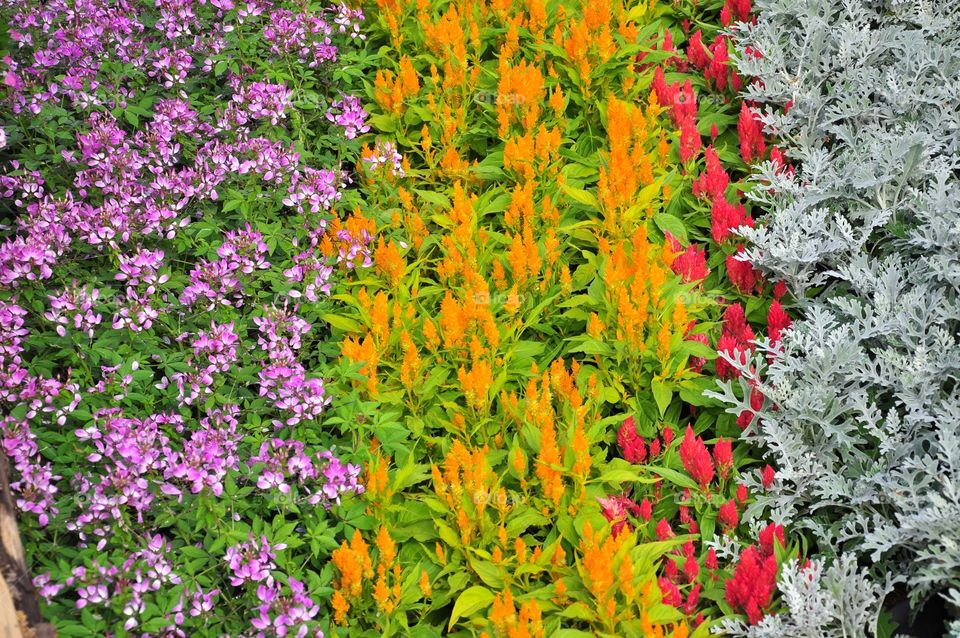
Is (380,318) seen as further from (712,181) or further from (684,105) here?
(684,105)

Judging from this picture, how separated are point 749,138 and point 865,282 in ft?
4.34

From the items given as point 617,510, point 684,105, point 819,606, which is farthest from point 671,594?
point 684,105

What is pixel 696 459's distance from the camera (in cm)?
395

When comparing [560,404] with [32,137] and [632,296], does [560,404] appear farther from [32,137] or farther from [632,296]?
[32,137]

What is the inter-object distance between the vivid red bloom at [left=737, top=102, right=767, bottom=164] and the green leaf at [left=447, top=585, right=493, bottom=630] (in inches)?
117

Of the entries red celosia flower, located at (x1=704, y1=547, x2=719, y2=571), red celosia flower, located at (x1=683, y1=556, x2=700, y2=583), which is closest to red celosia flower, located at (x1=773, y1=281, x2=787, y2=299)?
red celosia flower, located at (x1=704, y1=547, x2=719, y2=571)

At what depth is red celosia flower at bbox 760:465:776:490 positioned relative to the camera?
3.92 m

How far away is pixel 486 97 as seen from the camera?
5.88m

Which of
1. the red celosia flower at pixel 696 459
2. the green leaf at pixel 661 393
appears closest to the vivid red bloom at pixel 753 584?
the red celosia flower at pixel 696 459

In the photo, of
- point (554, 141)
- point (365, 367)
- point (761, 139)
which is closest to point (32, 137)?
point (365, 367)

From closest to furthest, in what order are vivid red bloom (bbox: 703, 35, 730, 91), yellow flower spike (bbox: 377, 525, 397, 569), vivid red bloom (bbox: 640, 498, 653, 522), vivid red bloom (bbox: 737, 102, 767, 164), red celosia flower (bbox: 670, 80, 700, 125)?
yellow flower spike (bbox: 377, 525, 397, 569), vivid red bloom (bbox: 640, 498, 653, 522), vivid red bloom (bbox: 737, 102, 767, 164), red celosia flower (bbox: 670, 80, 700, 125), vivid red bloom (bbox: 703, 35, 730, 91)

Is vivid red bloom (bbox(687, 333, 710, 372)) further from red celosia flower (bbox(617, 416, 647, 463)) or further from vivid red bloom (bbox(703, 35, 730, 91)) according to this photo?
vivid red bloom (bbox(703, 35, 730, 91))

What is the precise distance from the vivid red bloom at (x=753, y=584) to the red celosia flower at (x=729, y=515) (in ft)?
0.87

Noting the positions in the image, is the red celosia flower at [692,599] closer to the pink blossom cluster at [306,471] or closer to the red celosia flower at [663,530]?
the red celosia flower at [663,530]
